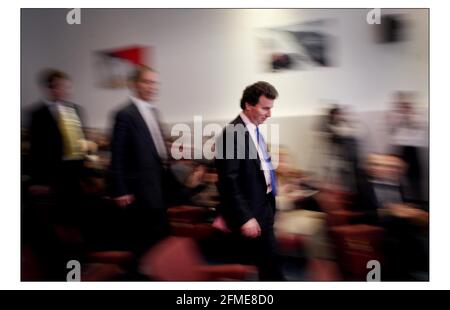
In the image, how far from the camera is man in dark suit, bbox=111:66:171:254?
4066 mm

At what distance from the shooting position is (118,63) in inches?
162

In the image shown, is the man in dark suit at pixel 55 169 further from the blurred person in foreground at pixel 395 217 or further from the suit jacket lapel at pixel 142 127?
the blurred person in foreground at pixel 395 217

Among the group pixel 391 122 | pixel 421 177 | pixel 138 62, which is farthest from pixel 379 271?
pixel 138 62

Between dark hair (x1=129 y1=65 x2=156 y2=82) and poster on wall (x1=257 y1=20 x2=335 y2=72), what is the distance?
81cm

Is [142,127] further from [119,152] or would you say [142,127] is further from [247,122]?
[247,122]

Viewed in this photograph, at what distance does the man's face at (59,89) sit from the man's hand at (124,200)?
0.81 meters

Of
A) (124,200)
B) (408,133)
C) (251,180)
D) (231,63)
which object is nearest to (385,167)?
(408,133)

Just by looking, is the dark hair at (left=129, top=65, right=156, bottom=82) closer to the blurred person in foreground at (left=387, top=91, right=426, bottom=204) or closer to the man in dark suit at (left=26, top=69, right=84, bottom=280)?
the man in dark suit at (left=26, top=69, right=84, bottom=280)

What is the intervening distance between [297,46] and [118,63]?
4.15ft

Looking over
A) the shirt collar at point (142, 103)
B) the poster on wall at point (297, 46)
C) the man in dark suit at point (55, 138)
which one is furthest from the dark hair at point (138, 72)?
the poster on wall at point (297, 46)

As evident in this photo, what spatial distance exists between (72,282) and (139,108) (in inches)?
52.8

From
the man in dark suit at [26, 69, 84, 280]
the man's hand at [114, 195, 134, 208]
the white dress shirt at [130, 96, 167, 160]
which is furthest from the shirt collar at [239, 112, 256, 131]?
the man in dark suit at [26, 69, 84, 280]

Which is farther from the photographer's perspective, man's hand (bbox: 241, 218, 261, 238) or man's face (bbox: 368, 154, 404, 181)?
man's face (bbox: 368, 154, 404, 181)

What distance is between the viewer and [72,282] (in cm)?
420
